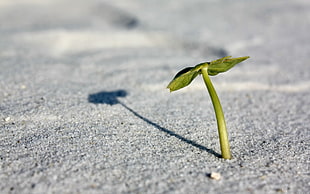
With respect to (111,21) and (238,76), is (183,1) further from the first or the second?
(238,76)

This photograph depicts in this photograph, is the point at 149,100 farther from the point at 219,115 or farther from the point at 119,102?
the point at 219,115

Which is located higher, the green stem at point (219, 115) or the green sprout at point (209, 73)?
the green sprout at point (209, 73)

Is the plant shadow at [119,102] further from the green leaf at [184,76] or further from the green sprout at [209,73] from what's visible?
the green leaf at [184,76]

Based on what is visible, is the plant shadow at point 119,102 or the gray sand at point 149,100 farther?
the plant shadow at point 119,102

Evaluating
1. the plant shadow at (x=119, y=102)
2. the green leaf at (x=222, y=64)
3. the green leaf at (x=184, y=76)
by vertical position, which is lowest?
the plant shadow at (x=119, y=102)

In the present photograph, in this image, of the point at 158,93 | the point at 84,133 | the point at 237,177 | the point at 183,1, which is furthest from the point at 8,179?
the point at 183,1

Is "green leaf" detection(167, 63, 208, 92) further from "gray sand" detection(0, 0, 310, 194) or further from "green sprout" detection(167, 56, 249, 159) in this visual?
"gray sand" detection(0, 0, 310, 194)

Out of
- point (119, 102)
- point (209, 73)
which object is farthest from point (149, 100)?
point (209, 73)

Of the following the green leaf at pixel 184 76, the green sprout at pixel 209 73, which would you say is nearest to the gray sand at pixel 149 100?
the green sprout at pixel 209 73
